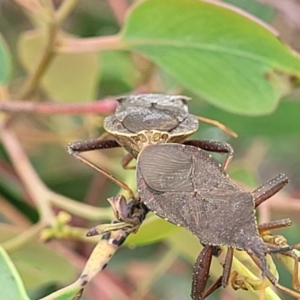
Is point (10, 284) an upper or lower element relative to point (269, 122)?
upper

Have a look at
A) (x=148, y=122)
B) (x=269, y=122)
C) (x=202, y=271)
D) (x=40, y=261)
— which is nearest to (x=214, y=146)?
(x=148, y=122)

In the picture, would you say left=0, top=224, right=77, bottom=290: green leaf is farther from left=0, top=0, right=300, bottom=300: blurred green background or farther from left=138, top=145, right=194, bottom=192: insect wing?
left=138, top=145, right=194, bottom=192: insect wing

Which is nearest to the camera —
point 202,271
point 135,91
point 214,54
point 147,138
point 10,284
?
point 10,284

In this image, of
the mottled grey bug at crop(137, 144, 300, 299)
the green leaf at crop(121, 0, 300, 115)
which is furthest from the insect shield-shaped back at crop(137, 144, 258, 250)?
the green leaf at crop(121, 0, 300, 115)

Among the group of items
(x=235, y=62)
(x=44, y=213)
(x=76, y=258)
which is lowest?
(x=76, y=258)

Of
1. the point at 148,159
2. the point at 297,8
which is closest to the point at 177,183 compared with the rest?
the point at 148,159

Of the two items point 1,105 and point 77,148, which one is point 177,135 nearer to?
point 77,148

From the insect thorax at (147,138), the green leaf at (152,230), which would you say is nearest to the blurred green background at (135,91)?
the green leaf at (152,230)

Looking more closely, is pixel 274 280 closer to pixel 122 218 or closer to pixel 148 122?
pixel 122 218
